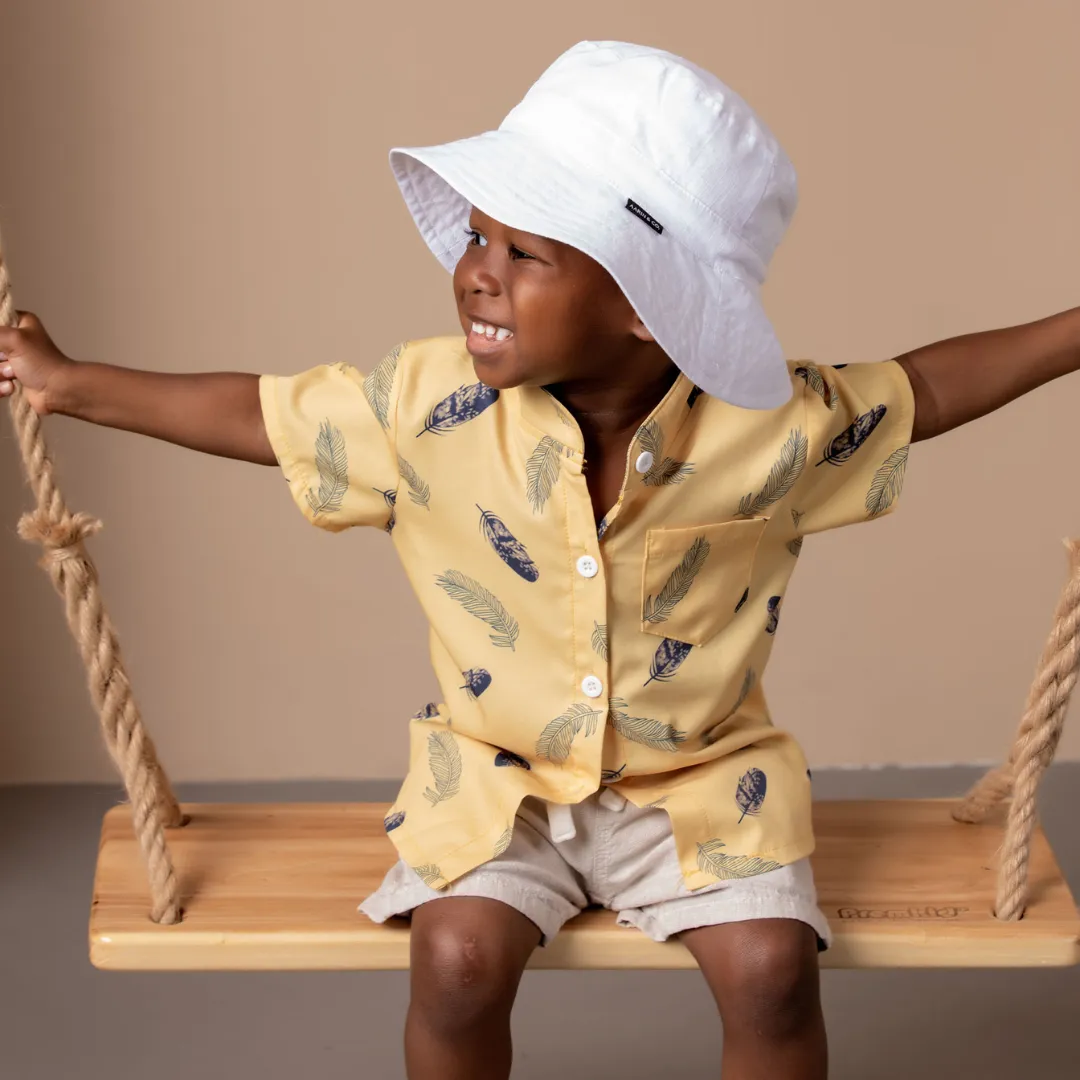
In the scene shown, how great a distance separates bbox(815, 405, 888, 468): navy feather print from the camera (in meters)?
1.37

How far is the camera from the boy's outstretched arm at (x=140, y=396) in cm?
131

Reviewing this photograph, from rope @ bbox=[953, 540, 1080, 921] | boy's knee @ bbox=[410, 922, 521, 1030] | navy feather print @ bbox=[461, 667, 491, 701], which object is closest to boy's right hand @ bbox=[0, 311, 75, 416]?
navy feather print @ bbox=[461, 667, 491, 701]

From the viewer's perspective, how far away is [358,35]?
2.22 m

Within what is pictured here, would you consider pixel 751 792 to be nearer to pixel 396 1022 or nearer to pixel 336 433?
pixel 336 433

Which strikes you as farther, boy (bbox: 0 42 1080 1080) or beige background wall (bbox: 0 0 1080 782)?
beige background wall (bbox: 0 0 1080 782)

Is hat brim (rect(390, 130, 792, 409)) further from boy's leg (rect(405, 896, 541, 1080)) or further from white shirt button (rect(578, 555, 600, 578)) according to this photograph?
boy's leg (rect(405, 896, 541, 1080))

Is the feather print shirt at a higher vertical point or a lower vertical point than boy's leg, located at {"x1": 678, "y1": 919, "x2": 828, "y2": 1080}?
higher

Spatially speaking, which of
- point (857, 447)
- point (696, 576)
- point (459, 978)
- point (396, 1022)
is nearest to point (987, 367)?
point (857, 447)

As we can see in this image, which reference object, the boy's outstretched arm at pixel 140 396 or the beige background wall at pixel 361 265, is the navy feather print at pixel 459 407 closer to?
the boy's outstretched arm at pixel 140 396

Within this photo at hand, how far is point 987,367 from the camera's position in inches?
54.3

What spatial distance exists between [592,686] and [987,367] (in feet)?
1.28

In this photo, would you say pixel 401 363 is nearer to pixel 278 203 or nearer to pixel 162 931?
pixel 162 931

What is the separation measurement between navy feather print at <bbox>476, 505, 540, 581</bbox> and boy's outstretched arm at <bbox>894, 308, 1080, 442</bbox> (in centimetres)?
32

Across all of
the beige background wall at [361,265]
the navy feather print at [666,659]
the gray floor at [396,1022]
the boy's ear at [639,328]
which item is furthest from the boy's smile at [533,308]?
the beige background wall at [361,265]
